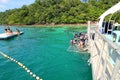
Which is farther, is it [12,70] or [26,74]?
[12,70]

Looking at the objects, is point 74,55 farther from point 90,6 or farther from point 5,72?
point 90,6

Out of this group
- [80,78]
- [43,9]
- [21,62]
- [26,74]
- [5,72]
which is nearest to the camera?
[80,78]

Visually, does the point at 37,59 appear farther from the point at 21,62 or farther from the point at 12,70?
the point at 12,70

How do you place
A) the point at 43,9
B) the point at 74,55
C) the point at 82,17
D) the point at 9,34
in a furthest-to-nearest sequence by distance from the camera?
the point at 43,9
the point at 82,17
the point at 9,34
the point at 74,55

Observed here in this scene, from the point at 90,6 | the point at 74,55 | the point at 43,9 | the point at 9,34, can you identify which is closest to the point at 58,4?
the point at 43,9

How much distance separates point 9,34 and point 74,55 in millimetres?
18980

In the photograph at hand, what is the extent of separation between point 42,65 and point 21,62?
2.27 metres

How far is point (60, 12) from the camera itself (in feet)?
243

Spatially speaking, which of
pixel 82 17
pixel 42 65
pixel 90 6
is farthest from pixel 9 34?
pixel 90 6

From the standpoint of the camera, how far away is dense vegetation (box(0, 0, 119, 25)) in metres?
66.6

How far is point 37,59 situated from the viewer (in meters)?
18.3

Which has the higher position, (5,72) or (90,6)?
(90,6)

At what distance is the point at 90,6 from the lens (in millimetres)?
71250

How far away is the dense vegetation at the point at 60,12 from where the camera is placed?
219 feet
